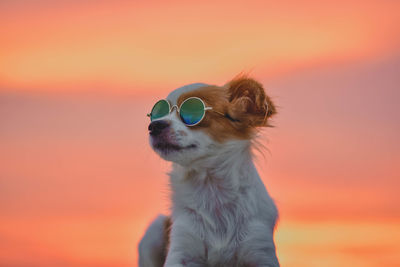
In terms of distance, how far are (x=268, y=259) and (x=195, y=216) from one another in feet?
3.74

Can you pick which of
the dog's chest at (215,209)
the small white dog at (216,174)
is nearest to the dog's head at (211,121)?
the small white dog at (216,174)

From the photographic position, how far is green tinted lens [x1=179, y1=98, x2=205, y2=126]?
805cm

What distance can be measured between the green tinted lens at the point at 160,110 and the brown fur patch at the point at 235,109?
244 millimetres

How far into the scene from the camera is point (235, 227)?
27.6 feet

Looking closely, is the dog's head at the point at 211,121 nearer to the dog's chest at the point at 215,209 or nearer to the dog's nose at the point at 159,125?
the dog's nose at the point at 159,125

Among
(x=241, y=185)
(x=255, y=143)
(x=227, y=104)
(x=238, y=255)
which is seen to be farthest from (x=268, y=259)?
(x=227, y=104)

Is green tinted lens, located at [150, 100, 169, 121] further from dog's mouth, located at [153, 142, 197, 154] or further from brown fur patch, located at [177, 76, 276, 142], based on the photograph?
dog's mouth, located at [153, 142, 197, 154]

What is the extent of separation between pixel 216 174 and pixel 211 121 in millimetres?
773

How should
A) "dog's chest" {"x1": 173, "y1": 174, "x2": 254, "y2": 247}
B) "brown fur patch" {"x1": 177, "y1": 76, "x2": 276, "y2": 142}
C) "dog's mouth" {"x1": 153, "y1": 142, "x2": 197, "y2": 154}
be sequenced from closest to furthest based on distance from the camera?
"dog's mouth" {"x1": 153, "y1": 142, "x2": 197, "y2": 154} → "brown fur patch" {"x1": 177, "y1": 76, "x2": 276, "y2": 142} → "dog's chest" {"x1": 173, "y1": 174, "x2": 254, "y2": 247}

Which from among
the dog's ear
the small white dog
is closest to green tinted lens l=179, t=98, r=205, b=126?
the small white dog

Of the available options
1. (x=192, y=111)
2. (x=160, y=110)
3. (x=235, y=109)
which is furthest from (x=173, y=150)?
(x=235, y=109)

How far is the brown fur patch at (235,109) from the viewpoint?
26.9 ft

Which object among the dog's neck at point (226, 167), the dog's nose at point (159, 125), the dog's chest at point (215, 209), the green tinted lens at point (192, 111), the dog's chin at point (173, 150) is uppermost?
the green tinted lens at point (192, 111)

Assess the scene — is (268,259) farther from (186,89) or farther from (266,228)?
(186,89)
